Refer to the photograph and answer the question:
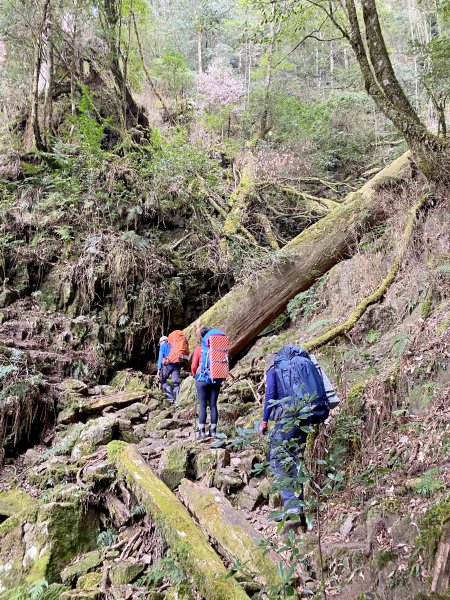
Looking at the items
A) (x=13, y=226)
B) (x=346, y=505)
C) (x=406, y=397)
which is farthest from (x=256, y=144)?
(x=346, y=505)

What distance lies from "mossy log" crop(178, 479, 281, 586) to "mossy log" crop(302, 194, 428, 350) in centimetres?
242

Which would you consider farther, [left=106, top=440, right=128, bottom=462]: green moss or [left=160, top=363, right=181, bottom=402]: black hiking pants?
[left=160, top=363, right=181, bottom=402]: black hiking pants

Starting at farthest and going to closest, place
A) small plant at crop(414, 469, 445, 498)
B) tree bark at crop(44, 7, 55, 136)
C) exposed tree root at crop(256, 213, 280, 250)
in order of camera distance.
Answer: tree bark at crop(44, 7, 55, 136) → exposed tree root at crop(256, 213, 280, 250) → small plant at crop(414, 469, 445, 498)

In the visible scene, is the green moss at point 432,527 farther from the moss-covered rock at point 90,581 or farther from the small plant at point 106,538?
the small plant at point 106,538

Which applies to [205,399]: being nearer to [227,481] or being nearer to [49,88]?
[227,481]

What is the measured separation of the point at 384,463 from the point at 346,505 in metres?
0.51

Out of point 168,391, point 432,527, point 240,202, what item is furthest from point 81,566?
point 240,202

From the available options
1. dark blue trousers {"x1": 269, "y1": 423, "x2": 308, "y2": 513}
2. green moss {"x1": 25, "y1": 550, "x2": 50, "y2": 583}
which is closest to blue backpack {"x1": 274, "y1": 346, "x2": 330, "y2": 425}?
dark blue trousers {"x1": 269, "y1": 423, "x2": 308, "y2": 513}

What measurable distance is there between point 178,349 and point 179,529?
4.47m

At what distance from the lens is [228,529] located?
366cm

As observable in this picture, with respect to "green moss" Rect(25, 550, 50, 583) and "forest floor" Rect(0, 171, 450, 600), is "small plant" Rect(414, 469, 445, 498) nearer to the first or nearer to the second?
"forest floor" Rect(0, 171, 450, 600)

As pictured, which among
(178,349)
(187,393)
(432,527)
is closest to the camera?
(432,527)

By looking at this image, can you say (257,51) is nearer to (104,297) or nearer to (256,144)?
(256,144)

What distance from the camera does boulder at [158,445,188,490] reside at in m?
4.84
